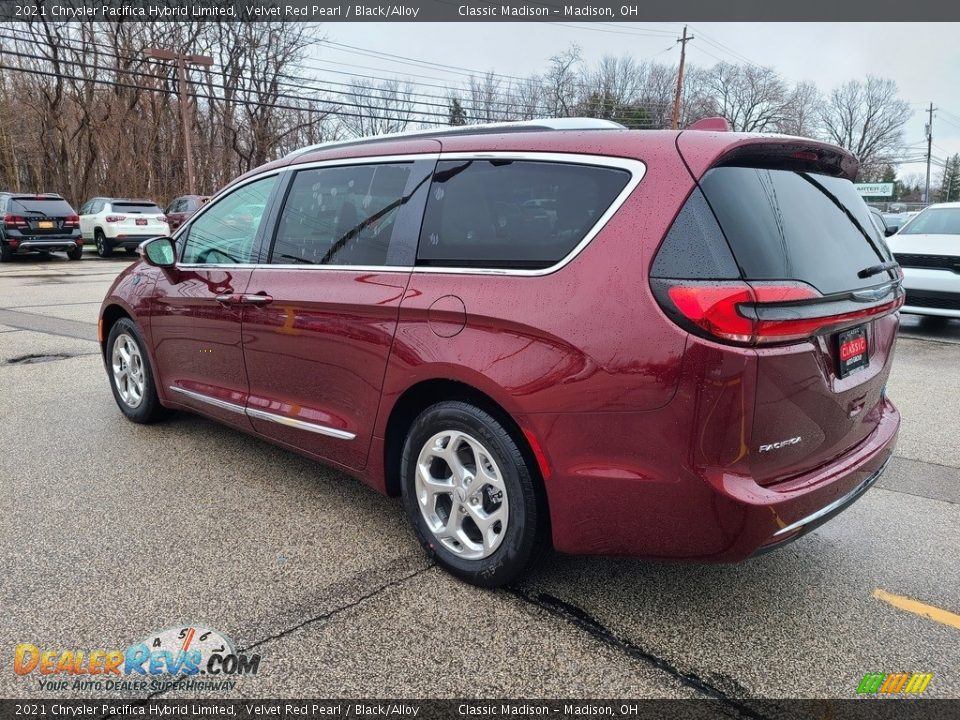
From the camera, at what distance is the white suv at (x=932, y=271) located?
8.08m

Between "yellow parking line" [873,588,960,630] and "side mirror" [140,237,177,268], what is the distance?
394cm

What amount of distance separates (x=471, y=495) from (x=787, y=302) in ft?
4.35

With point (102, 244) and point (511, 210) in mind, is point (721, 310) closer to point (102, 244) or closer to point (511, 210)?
point (511, 210)

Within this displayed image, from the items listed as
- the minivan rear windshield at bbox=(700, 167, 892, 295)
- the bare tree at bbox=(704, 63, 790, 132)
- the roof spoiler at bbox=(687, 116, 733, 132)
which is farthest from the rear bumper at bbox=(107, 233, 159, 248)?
the bare tree at bbox=(704, 63, 790, 132)

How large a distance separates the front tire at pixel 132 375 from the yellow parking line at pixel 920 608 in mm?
4205

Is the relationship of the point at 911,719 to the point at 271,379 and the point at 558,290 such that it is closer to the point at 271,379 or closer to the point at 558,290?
the point at 558,290

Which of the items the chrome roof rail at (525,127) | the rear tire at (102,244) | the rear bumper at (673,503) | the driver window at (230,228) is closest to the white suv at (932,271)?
the chrome roof rail at (525,127)

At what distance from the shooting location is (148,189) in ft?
117

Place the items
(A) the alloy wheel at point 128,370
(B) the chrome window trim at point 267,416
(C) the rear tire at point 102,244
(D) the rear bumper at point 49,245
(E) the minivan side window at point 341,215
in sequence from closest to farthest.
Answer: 1. (E) the minivan side window at point 341,215
2. (B) the chrome window trim at point 267,416
3. (A) the alloy wheel at point 128,370
4. (D) the rear bumper at point 49,245
5. (C) the rear tire at point 102,244

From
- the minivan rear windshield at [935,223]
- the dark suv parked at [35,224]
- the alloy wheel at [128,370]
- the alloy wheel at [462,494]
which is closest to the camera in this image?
the alloy wheel at [462,494]

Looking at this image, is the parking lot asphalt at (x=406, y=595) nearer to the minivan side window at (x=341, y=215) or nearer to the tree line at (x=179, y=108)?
the minivan side window at (x=341, y=215)

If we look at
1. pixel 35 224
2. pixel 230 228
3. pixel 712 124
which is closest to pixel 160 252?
pixel 230 228

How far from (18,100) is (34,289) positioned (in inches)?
987

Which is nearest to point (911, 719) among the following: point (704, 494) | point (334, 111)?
point (704, 494)
